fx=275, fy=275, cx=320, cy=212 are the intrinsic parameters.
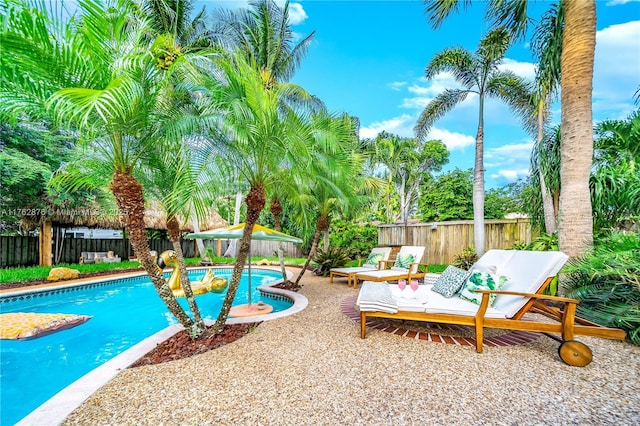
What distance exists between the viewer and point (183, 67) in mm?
3404

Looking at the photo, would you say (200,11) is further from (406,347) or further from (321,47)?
(406,347)

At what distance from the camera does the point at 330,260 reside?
10133 millimetres

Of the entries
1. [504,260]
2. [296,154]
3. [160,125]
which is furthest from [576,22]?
[160,125]

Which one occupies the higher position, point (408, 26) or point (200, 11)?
point (200, 11)

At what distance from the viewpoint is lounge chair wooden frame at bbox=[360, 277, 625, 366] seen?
9.79 feet

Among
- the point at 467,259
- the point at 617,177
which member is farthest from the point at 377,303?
the point at 467,259

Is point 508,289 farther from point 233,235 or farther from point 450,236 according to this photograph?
point 450,236

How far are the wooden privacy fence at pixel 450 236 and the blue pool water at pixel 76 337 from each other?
7.12 metres

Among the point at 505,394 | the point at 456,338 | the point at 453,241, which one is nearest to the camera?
the point at 505,394

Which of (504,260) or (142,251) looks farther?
(504,260)

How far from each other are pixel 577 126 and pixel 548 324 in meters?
3.76

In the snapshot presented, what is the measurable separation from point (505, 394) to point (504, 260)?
2346 millimetres

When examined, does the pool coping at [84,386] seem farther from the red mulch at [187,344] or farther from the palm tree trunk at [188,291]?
the palm tree trunk at [188,291]

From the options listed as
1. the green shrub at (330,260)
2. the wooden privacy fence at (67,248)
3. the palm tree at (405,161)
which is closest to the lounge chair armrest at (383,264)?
the green shrub at (330,260)
